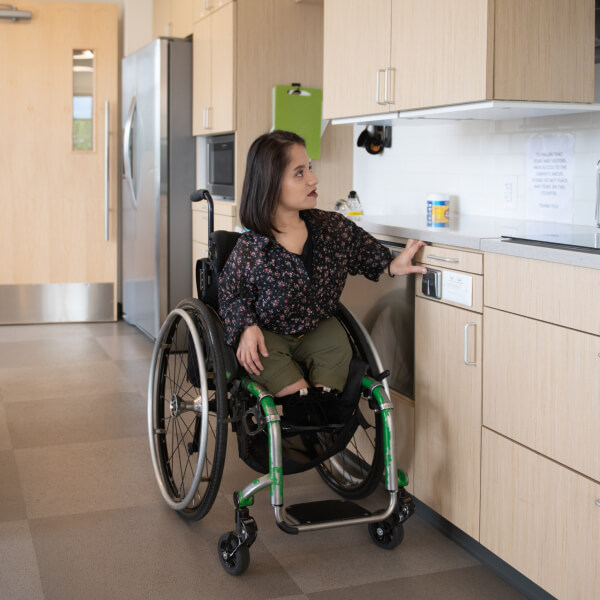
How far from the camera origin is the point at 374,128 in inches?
144

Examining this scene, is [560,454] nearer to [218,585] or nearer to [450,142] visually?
[218,585]

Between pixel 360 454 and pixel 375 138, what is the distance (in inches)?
56.7

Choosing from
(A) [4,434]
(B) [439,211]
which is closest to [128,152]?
(A) [4,434]

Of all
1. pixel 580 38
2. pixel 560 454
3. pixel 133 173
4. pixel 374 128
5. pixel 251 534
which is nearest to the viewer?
pixel 560 454

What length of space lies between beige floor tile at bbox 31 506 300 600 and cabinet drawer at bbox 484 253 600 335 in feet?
2.94

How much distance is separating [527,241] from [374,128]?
176 cm

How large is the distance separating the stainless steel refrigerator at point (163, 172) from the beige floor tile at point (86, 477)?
1.82 m

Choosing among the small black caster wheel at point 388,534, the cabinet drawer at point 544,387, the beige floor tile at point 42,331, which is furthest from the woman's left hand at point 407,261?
the beige floor tile at point 42,331

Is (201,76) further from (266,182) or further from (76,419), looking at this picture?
(266,182)

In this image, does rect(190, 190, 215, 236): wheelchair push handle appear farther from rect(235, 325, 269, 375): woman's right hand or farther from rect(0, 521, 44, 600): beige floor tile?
rect(0, 521, 44, 600): beige floor tile

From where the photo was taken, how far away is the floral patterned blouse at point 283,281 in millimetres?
2297

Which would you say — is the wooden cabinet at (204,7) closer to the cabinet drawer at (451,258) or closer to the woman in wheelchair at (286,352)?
the woman in wheelchair at (286,352)

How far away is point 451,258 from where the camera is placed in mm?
2271

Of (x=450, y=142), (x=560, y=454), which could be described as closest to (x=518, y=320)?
(x=560, y=454)
